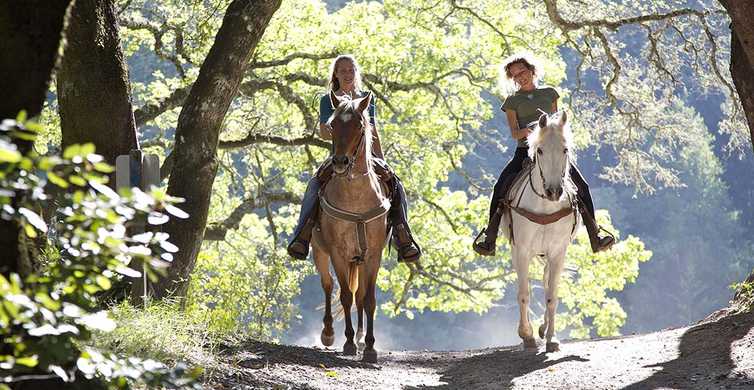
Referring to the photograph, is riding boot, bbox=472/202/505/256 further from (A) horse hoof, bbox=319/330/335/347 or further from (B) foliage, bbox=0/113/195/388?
(B) foliage, bbox=0/113/195/388

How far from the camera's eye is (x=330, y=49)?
20.2m

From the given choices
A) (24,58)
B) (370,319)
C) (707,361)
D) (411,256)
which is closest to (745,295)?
(707,361)

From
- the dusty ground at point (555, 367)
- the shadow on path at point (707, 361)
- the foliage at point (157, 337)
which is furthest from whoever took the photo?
the dusty ground at point (555, 367)

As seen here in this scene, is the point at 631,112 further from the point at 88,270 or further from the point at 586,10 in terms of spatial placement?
the point at 88,270

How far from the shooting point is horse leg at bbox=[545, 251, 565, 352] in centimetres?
964

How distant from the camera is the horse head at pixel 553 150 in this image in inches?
343

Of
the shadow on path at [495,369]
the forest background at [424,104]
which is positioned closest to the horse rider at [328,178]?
the forest background at [424,104]

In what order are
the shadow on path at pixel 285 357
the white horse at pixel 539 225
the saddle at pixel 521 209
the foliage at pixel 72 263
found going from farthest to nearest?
the saddle at pixel 521 209, the white horse at pixel 539 225, the shadow on path at pixel 285 357, the foliage at pixel 72 263

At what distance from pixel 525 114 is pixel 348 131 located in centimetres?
219

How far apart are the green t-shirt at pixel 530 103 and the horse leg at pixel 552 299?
3.80 feet

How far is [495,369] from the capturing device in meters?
9.19

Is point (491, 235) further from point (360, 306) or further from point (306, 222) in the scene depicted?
point (306, 222)

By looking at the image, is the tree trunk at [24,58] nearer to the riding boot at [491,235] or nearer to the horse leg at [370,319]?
the horse leg at [370,319]

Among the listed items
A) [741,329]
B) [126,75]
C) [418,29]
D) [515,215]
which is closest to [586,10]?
[418,29]
